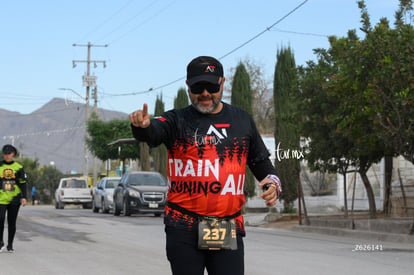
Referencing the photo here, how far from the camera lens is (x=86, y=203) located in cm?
4484

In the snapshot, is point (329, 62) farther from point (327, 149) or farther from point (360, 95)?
point (360, 95)

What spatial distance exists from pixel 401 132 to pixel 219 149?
1256 cm

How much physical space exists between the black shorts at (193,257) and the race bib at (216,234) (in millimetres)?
49

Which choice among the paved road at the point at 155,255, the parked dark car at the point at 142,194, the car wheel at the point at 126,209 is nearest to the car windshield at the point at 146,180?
the parked dark car at the point at 142,194

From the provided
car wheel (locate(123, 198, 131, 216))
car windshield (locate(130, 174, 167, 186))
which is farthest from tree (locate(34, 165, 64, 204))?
car wheel (locate(123, 198, 131, 216))

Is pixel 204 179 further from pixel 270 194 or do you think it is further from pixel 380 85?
pixel 380 85

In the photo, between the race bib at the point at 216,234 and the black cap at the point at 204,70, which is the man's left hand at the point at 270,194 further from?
the black cap at the point at 204,70

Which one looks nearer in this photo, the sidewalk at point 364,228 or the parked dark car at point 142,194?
the sidewalk at point 364,228

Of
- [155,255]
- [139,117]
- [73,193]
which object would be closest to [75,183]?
[73,193]

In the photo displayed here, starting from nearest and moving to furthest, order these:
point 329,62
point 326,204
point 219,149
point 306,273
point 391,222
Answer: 1. point 219,149
2. point 306,273
3. point 391,222
4. point 329,62
5. point 326,204

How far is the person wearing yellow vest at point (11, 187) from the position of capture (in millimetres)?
12867

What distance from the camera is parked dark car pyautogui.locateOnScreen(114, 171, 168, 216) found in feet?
95.1

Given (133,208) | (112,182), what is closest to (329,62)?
(133,208)

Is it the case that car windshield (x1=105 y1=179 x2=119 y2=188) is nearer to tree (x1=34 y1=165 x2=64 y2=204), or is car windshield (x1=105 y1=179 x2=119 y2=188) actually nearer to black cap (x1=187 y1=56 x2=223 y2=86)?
black cap (x1=187 y1=56 x2=223 y2=86)
